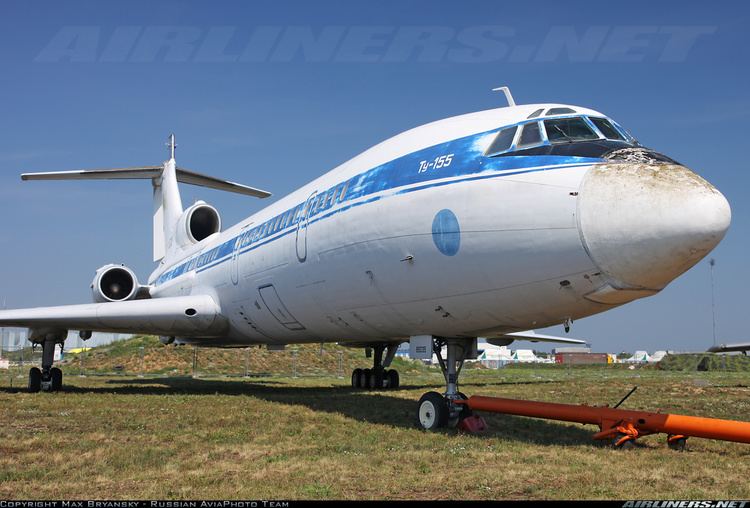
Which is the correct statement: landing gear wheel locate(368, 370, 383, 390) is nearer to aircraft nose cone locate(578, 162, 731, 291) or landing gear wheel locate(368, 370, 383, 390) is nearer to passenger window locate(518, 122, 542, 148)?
passenger window locate(518, 122, 542, 148)

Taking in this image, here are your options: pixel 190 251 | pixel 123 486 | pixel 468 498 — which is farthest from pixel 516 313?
pixel 190 251

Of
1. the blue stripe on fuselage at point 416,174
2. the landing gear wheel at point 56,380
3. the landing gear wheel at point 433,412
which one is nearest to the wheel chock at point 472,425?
the landing gear wheel at point 433,412

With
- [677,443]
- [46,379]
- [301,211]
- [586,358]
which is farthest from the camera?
[586,358]

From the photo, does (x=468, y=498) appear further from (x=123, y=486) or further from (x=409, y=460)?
(x=123, y=486)

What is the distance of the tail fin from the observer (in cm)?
2731

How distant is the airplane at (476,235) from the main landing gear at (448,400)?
0.02 m

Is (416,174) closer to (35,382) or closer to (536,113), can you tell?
(536,113)

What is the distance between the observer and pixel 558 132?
8625 millimetres

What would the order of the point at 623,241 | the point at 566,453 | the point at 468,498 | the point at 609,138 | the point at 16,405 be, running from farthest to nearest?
the point at 16,405 < the point at 609,138 < the point at 566,453 < the point at 623,241 < the point at 468,498

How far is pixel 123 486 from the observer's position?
596 cm

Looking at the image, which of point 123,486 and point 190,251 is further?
point 190,251

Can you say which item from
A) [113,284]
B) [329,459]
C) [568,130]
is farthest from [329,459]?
Result: [113,284]

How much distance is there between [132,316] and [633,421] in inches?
517

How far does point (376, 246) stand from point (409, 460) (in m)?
3.78
